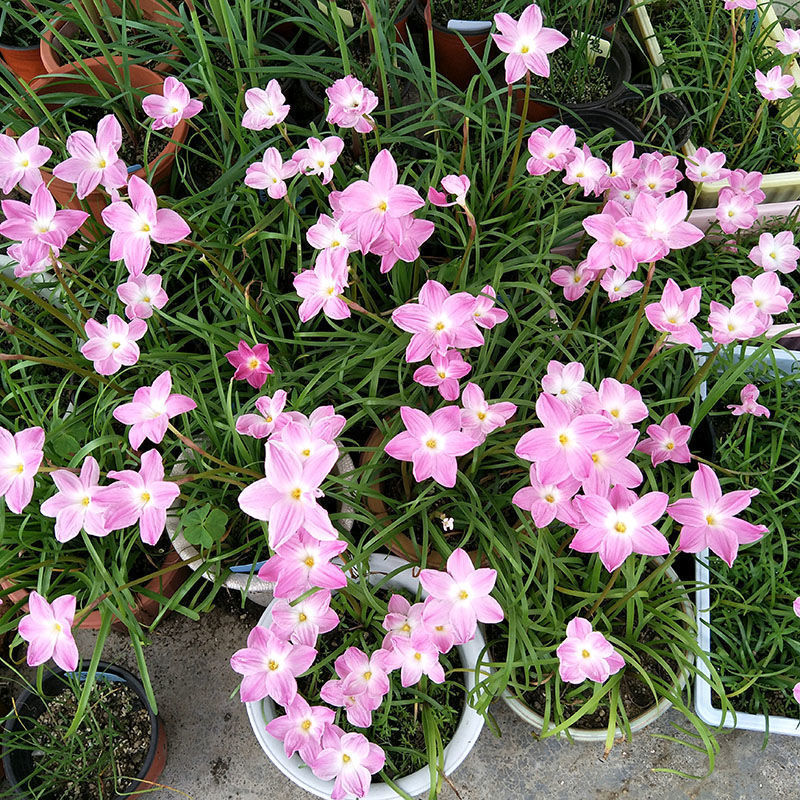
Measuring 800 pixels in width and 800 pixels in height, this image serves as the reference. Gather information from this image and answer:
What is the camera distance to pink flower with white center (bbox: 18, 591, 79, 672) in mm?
1010

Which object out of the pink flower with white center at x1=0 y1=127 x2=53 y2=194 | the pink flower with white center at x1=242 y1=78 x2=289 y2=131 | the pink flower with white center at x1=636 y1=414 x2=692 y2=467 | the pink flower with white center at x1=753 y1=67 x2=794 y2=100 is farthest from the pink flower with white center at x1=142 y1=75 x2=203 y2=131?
the pink flower with white center at x1=753 y1=67 x2=794 y2=100

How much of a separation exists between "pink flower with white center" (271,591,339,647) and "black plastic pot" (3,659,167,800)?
21.8 inches

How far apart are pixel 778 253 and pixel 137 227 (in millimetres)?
1200

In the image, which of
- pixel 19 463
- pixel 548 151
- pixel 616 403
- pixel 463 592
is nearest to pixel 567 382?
pixel 616 403

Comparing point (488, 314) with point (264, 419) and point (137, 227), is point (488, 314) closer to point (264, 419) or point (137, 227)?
point (264, 419)

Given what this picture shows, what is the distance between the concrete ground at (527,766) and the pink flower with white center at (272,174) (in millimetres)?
1201

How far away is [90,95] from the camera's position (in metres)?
1.79

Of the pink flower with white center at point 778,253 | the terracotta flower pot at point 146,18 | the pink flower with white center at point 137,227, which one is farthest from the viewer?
the terracotta flower pot at point 146,18

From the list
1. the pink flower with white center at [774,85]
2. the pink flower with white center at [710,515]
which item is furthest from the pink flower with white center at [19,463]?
the pink flower with white center at [774,85]

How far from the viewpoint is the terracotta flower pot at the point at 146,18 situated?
178cm

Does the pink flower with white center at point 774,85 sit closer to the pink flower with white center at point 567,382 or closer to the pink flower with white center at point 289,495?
the pink flower with white center at point 567,382

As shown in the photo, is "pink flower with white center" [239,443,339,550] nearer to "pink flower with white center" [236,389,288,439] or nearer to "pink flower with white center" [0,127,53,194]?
"pink flower with white center" [236,389,288,439]

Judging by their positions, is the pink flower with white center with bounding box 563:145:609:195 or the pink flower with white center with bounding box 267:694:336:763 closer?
the pink flower with white center with bounding box 267:694:336:763

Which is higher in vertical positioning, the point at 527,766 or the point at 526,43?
the point at 526,43
